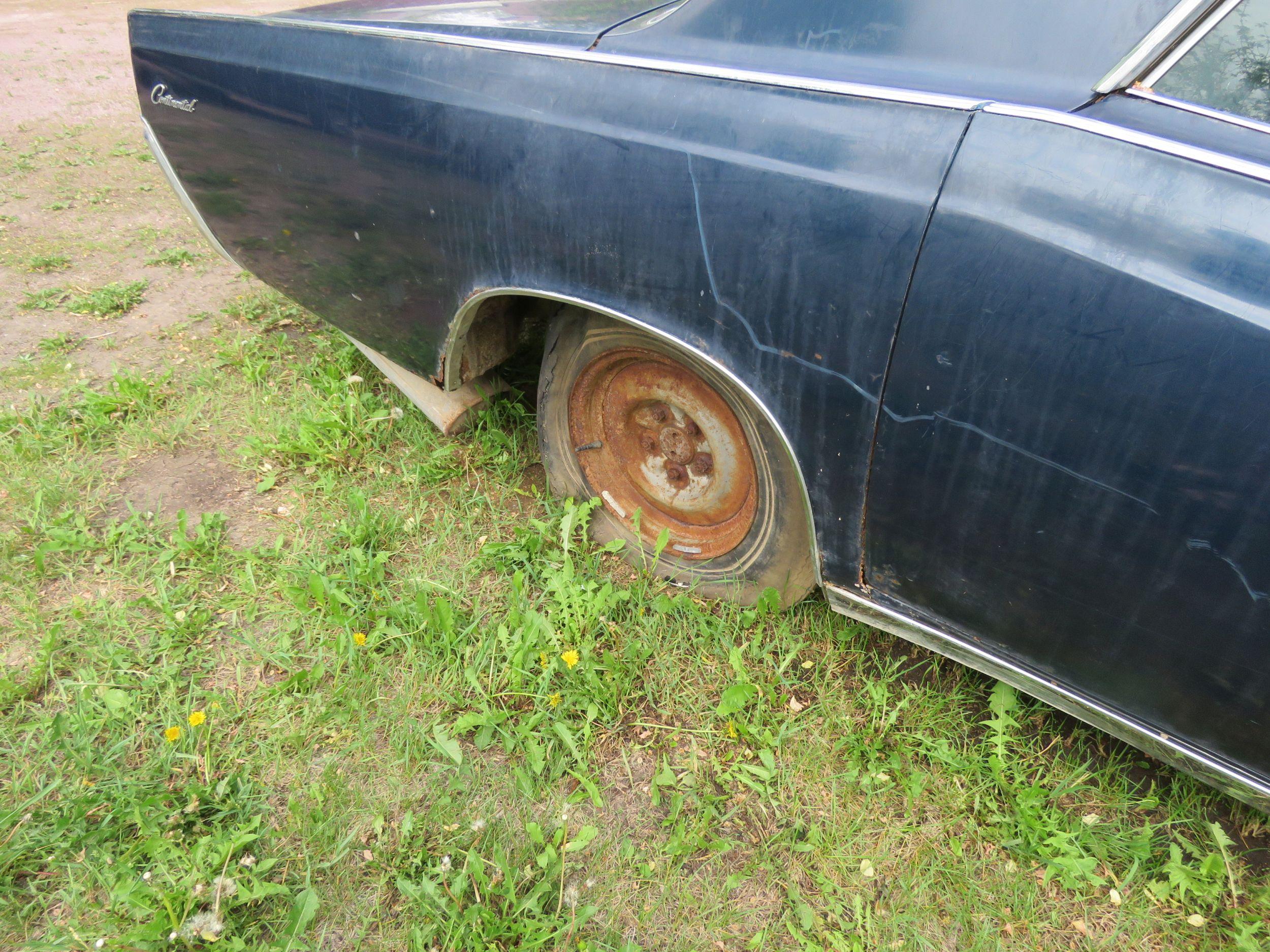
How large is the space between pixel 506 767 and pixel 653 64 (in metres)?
1.58

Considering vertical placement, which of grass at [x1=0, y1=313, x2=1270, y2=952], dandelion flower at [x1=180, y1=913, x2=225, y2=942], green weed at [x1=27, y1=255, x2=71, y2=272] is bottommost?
dandelion flower at [x1=180, y1=913, x2=225, y2=942]

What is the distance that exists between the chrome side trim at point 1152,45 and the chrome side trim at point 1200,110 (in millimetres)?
26

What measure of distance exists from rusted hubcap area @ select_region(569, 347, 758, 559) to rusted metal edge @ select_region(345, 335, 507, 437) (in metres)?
0.39

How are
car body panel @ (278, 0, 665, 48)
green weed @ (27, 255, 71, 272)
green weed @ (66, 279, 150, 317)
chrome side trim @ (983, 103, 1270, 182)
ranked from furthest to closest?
green weed @ (27, 255, 71, 272) < green weed @ (66, 279, 150, 317) < car body panel @ (278, 0, 665, 48) < chrome side trim @ (983, 103, 1270, 182)

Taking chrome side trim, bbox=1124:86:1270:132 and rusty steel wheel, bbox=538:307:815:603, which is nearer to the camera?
chrome side trim, bbox=1124:86:1270:132

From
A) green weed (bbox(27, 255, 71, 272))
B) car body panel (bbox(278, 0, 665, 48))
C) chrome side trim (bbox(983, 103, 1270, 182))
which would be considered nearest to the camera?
chrome side trim (bbox(983, 103, 1270, 182))

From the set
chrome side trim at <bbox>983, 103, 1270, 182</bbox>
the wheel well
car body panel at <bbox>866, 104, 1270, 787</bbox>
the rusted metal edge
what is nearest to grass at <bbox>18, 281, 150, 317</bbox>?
the rusted metal edge

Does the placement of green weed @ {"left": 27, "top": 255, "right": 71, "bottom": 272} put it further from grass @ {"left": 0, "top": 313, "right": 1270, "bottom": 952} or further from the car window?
the car window

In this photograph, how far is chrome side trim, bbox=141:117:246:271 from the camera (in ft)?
8.33

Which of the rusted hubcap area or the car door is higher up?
the car door

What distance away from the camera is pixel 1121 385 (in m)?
1.26

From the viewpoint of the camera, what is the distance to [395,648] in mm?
2150

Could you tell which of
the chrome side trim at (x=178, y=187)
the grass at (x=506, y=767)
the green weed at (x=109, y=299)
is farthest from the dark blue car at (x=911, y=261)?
the green weed at (x=109, y=299)

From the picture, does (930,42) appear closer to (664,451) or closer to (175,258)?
(664,451)
